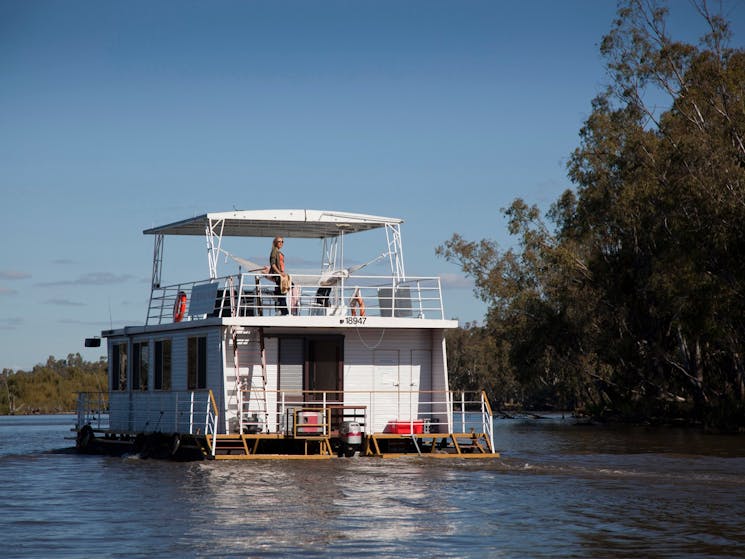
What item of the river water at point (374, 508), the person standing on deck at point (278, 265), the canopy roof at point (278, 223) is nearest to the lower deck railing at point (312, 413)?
the river water at point (374, 508)

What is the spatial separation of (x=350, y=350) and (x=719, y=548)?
501 inches

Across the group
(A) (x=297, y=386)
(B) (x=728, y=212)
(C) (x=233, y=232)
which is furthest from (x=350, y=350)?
(B) (x=728, y=212)

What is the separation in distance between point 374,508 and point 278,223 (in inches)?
421

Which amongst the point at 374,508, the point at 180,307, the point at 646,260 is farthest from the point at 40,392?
the point at 374,508

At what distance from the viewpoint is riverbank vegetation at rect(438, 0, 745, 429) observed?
4206cm

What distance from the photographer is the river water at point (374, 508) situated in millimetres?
15156

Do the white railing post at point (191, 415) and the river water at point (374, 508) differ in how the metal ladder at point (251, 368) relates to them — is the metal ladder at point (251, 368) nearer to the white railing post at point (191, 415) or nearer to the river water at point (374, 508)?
the white railing post at point (191, 415)

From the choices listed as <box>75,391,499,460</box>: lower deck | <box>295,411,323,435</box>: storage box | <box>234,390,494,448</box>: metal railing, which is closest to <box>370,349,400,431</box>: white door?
<box>234,390,494,448</box>: metal railing

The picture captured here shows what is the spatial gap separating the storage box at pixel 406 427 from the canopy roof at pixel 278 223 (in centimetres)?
484

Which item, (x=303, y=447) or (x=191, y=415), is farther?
(x=303, y=447)

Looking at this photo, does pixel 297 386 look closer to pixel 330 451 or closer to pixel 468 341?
pixel 330 451

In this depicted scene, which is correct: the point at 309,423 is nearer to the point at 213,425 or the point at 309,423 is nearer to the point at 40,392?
the point at 213,425

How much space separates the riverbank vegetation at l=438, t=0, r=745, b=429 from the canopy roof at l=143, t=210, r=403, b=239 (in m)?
17.0

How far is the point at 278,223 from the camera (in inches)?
1098
